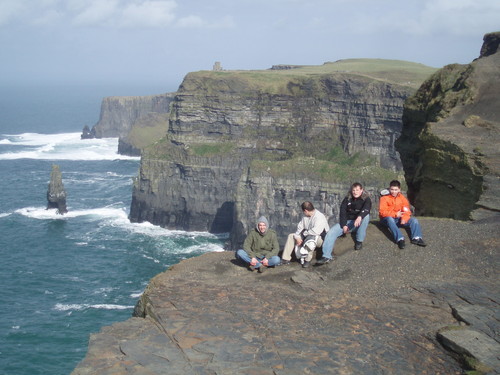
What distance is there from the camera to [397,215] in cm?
1964

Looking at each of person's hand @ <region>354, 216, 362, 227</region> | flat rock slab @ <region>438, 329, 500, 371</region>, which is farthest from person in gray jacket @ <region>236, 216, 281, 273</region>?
flat rock slab @ <region>438, 329, 500, 371</region>

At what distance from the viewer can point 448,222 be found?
20.3 meters

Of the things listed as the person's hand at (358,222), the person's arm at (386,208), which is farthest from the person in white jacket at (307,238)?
the person's arm at (386,208)

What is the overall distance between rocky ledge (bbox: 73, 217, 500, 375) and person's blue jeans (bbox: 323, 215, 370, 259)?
0.38 metres

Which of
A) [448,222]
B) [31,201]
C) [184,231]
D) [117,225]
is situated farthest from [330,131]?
[448,222]

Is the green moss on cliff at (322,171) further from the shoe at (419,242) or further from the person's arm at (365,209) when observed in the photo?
the shoe at (419,242)

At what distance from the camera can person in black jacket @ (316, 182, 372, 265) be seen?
61.8 ft

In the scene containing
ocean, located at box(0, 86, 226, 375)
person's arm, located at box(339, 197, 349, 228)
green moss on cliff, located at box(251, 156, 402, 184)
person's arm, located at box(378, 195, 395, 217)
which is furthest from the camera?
green moss on cliff, located at box(251, 156, 402, 184)

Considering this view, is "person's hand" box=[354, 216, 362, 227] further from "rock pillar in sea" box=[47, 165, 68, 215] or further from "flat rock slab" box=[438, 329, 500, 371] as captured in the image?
"rock pillar in sea" box=[47, 165, 68, 215]

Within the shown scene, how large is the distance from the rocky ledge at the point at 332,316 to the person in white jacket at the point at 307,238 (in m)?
0.48

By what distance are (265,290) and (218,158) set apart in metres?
82.7

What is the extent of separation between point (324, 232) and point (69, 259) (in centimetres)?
5929

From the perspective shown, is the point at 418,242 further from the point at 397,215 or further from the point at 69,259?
the point at 69,259

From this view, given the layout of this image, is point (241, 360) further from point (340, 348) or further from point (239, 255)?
point (239, 255)
